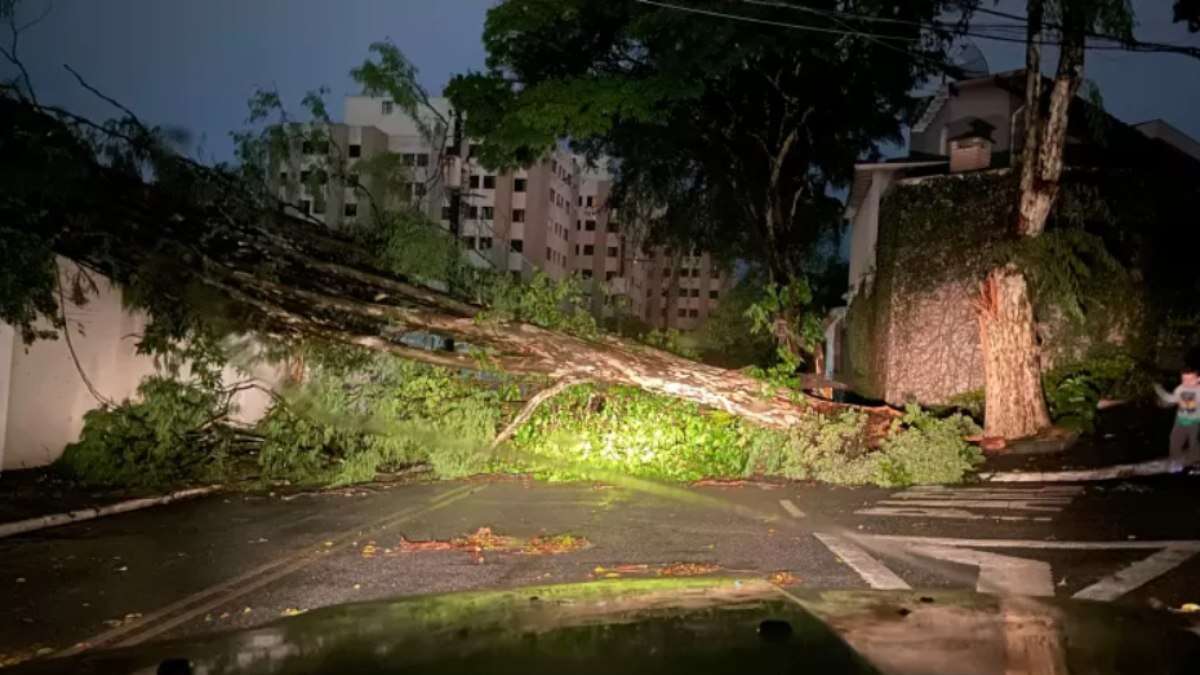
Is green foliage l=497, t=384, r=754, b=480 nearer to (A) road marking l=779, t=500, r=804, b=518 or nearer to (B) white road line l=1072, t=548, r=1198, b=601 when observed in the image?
(A) road marking l=779, t=500, r=804, b=518

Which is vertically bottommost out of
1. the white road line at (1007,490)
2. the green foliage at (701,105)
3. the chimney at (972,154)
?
the white road line at (1007,490)

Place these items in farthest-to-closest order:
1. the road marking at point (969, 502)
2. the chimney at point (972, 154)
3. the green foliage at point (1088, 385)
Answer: the chimney at point (972, 154)
the green foliage at point (1088, 385)
the road marking at point (969, 502)

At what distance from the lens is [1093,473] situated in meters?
11.3

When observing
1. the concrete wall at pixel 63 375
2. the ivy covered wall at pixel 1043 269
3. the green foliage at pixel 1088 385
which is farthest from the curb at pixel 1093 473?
the concrete wall at pixel 63 375

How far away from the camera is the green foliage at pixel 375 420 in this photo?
12.5m

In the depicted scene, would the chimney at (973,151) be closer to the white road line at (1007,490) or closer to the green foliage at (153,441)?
the white road line at (1007,490)

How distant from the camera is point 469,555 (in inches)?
300

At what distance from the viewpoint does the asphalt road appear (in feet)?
20.3

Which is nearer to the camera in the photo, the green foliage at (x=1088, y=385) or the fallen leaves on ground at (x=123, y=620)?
the fallen leaves on ground at (x=123, y=620)

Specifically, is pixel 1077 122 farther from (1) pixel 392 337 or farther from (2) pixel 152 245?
(2) pixel 152 245

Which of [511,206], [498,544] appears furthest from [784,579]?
[511,206]

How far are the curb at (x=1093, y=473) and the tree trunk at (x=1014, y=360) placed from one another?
5.84ft

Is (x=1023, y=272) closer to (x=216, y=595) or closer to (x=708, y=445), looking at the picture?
(x=708, y=445)

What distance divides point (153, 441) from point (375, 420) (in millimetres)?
2673
